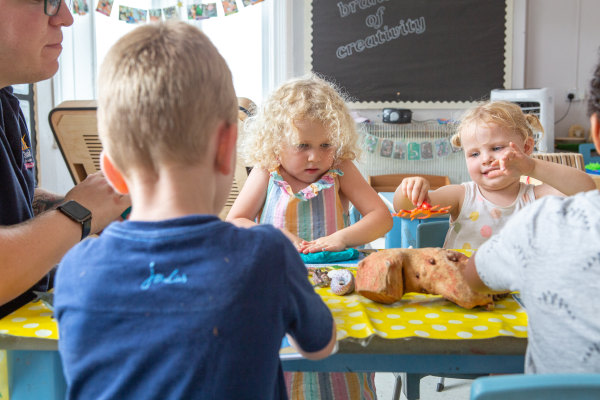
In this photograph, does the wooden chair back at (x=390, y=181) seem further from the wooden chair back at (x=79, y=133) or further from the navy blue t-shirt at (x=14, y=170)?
the navy blue t-shirt at (x=14, y=170)

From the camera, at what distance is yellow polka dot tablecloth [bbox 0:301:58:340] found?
756 millimetres

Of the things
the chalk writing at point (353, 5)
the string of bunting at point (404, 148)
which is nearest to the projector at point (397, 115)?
the string of bunting at point (404, 148)

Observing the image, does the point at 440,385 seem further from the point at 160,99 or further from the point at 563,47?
the point at 563,47

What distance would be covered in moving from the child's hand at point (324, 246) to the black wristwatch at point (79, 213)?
1.49ft

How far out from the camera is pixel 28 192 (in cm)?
115

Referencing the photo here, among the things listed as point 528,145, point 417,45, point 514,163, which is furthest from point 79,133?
point 417,45

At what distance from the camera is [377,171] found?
4.76 m

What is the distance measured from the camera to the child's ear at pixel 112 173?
0.62 metres

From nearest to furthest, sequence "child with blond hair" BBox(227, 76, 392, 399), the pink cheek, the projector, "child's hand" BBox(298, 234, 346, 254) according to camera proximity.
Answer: "child's hand" BBox(298, 234, 346, 254) < "child with blond hair" BBox(227, 76, 392, 399) < the pink cheek < the projector

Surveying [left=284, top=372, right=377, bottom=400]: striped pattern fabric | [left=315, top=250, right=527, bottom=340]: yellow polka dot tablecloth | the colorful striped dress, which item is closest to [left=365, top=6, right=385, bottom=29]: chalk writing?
the colorful striped dress

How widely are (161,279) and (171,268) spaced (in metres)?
0.01

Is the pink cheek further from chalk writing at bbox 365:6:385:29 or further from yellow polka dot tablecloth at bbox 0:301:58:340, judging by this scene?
chalk writing at bbox 365:6:385:29

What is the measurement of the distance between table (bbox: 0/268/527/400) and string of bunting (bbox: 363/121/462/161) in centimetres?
397

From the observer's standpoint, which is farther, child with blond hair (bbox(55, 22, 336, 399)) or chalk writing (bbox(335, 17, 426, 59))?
chalk writing (bbox(335, 17, 426, 59))
